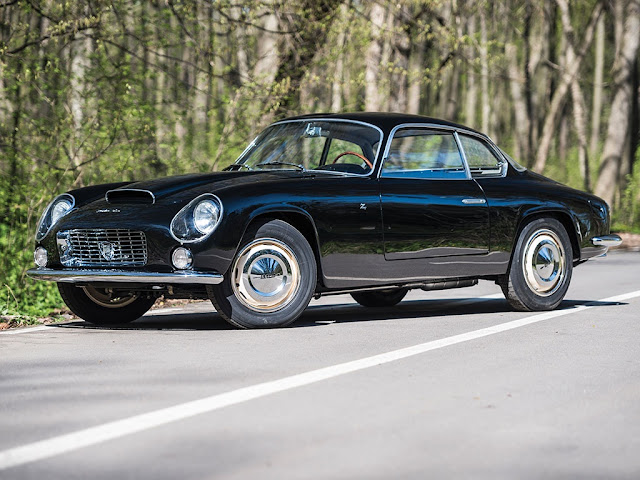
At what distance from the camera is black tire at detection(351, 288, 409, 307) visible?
10578 millimetres

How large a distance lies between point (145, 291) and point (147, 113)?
643cm

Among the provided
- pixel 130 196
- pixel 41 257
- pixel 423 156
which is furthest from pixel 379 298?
pixel 41 257

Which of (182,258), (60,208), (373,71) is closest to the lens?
(182,258)

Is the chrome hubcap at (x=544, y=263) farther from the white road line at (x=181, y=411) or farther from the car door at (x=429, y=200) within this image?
the white road line at (x=181, y=411)

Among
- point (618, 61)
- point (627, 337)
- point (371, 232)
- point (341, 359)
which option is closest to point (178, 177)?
point (371, 232)

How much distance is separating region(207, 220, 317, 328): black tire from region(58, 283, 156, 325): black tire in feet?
4.11

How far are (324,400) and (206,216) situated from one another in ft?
8.92

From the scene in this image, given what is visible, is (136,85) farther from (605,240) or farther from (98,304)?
(605,240)

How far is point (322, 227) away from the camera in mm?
8367

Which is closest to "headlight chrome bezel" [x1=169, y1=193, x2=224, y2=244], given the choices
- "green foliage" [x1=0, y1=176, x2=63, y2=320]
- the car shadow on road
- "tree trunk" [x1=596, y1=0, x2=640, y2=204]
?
the car shadow on road

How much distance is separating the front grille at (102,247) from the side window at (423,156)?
200cm

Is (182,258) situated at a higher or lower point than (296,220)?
lower

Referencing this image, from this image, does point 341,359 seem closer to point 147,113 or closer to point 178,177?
point 178,177

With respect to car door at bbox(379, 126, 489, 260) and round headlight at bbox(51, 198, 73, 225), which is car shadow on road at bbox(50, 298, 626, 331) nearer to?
car door at bbox(379, 126, 489, 260)
